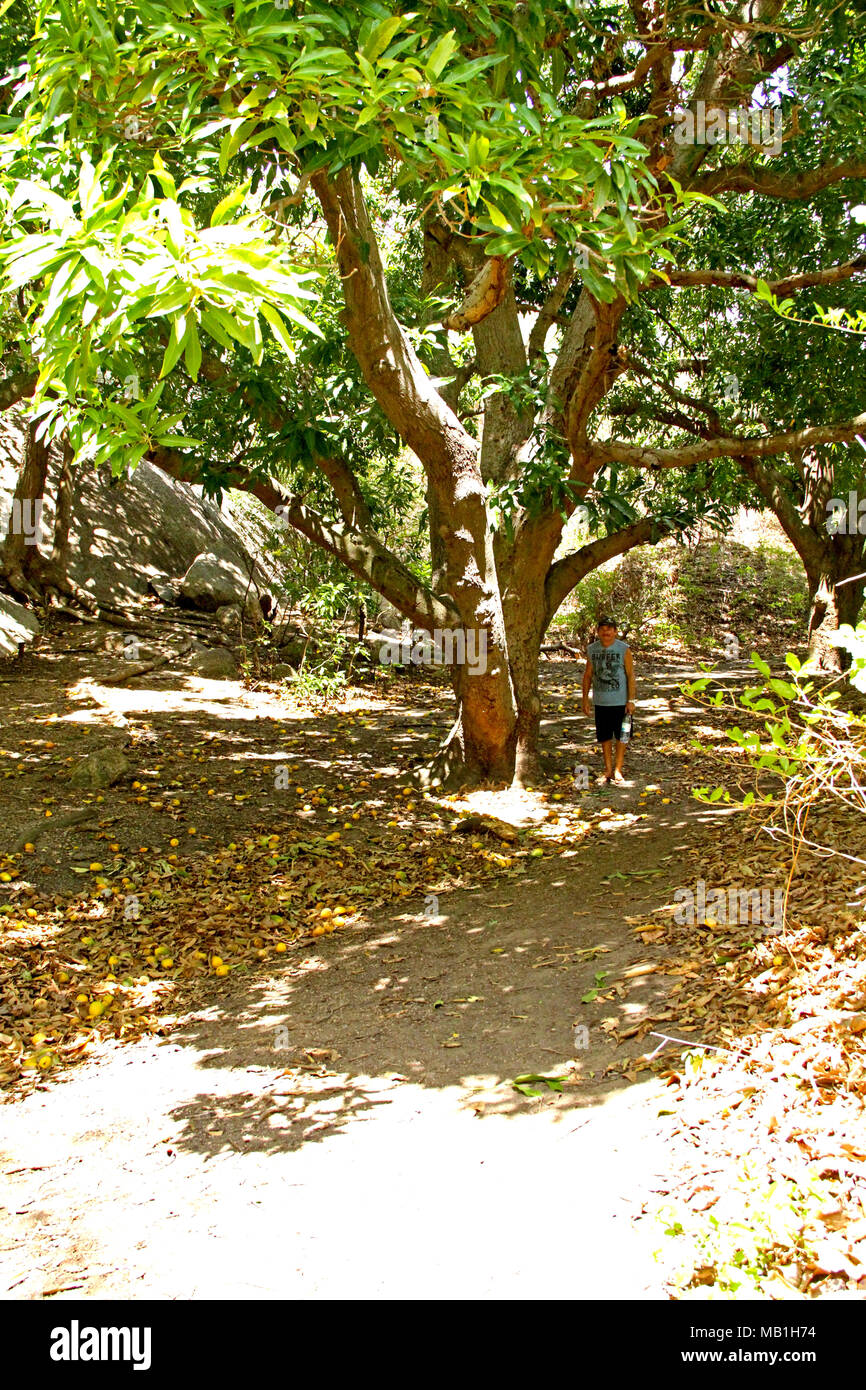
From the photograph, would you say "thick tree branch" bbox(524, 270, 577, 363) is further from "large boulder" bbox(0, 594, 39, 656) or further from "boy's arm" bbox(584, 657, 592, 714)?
"large boulder" bbox(0, 594, 39, 656)

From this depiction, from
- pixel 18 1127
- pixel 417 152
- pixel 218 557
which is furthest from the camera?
pixel 218 557

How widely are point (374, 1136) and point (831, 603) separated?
1095 cm

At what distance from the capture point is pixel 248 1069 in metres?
4.63

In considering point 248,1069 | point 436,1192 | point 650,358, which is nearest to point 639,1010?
point 436,1192

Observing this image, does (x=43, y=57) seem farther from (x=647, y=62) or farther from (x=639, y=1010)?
(x=647, y=62)

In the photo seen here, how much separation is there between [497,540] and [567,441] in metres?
1.15
